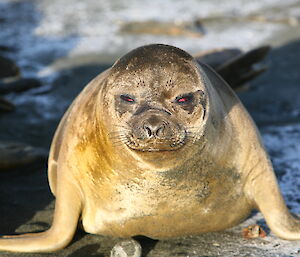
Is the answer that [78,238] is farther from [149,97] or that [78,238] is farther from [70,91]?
[70,91]

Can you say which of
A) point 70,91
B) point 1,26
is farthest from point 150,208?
point 1,26

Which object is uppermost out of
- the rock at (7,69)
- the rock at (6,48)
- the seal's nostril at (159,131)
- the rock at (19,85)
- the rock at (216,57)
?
the rock at (6,48)

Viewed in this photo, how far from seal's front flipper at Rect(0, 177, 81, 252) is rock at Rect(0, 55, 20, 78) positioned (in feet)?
12.4

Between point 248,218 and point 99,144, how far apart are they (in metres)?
1.06

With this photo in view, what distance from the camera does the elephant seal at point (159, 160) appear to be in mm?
2971

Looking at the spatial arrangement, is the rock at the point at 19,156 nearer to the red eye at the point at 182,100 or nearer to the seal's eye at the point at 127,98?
the seal's eye at the point at 127,98

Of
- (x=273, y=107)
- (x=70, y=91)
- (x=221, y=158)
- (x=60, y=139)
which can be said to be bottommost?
(x=221, y=158)

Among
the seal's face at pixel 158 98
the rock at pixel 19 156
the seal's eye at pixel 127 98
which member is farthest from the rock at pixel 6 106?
the seal's eye at pixel 127 98

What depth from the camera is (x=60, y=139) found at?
12.5 feet

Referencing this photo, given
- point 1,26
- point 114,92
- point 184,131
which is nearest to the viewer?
point 184,131

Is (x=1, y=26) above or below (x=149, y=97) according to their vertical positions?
above

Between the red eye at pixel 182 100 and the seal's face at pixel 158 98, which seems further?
the red eye at pixel 182 100

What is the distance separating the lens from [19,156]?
15.3 feet

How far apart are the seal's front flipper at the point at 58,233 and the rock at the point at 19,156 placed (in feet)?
4.09
